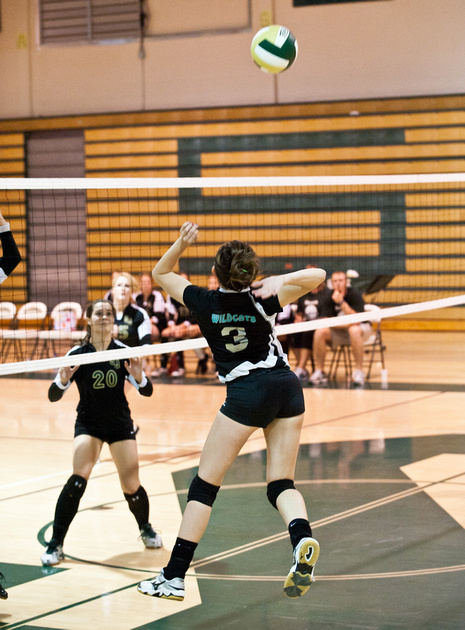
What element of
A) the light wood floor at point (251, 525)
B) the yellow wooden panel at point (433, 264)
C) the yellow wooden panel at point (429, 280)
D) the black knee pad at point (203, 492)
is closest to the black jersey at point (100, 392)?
the light wood floor at point (251, 525)

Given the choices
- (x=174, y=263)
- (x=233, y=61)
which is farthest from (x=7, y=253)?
(x=233, y=61)

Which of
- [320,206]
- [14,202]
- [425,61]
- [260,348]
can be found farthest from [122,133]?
[260,348]

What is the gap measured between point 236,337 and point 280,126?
14.1 metres

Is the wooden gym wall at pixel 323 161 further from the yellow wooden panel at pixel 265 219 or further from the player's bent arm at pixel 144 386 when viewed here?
the player's bent arm at pixel 144 386

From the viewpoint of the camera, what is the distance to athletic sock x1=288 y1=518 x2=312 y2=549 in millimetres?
3797

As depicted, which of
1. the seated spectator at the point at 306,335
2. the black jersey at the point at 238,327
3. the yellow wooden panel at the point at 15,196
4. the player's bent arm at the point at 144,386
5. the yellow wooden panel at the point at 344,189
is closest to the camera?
the black jersey at the point at 238,327

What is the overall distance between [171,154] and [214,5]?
307cm

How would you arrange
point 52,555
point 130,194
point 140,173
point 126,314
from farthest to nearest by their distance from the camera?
1. point 140,173
2. point 130,194
3. point 126,314
4. point 52,555

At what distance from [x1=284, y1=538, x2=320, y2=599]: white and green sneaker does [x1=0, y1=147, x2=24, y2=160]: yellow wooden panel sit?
16.7 m

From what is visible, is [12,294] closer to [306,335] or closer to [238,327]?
[306,335]

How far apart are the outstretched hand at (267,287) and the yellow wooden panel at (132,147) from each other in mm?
14493

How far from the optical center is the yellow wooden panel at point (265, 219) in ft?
55.3

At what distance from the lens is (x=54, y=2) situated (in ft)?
60.9

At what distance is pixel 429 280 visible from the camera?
16766 mm
